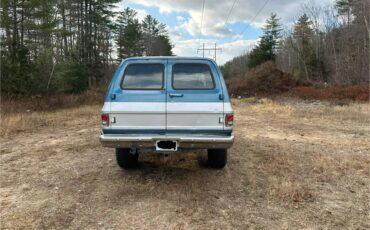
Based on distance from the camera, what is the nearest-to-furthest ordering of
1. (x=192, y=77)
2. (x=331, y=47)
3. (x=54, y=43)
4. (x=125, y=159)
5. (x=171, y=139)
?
(x=171, y=139), (x=192, y=77), (x=125, y=159), (x=54, y=43), (x=331, y=47)

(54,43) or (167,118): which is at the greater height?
(54,43)

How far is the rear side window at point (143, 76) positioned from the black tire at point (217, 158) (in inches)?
63.8

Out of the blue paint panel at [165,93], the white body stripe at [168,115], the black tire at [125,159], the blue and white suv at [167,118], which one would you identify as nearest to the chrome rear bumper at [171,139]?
the blue and white suv at [167,118]

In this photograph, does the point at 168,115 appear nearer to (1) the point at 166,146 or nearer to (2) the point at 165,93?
(2) the point at 165,93

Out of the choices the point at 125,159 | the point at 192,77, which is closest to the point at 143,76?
the point at 192,77

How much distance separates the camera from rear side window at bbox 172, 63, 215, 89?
5.13 meters

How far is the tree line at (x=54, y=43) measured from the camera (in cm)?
1923

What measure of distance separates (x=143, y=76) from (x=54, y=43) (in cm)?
2463

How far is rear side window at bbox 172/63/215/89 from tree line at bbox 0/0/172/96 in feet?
53.0

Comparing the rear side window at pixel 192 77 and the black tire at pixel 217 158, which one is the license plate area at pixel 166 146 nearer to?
the rear side window at pixel 192 77

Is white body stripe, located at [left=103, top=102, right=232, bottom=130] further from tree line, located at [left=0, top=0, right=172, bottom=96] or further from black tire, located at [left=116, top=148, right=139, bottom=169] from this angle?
tree line, located at [left=0, top=0, right=172, bottom=96]

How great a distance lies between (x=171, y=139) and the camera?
4.87 metres

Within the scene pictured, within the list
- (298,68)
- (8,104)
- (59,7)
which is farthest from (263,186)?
(298,68)

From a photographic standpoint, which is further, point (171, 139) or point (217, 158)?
point (217, 158)
